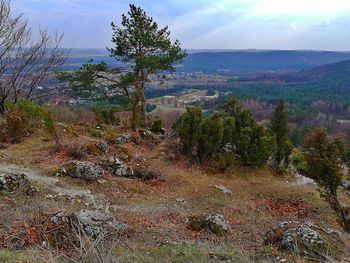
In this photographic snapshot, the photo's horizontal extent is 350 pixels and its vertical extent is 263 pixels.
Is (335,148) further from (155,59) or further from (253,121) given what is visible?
(155,59)

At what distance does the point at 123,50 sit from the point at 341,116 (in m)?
90.0

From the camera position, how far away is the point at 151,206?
10938mm

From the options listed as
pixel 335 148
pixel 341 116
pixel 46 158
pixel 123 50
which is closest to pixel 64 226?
pixel 46 158

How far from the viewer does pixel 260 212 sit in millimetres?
12164

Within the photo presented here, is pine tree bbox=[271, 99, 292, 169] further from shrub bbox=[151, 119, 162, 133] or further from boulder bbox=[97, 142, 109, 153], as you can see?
boulder bbox=[97, 142, 109, 153]

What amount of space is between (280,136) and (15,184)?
12.7 m

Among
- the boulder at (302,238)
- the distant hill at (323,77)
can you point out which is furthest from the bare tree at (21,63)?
the distant hill at (323,77)

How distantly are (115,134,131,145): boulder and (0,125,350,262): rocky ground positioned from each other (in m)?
0.05

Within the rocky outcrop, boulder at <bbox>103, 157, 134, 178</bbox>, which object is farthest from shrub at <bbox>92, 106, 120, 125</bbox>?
the rocky outcrop

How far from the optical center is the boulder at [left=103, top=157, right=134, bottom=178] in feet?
42.6

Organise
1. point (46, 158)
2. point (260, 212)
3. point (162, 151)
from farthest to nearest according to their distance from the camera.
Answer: point (162, 151) → point (46, 158) → point (260, 212)

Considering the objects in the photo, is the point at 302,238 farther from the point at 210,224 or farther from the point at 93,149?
the point at 93,149

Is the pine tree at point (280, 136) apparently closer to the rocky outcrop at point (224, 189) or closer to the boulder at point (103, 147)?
the rocky outcrop at point (224, 189)

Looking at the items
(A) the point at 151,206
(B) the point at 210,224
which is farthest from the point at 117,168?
(B) the point at 210,224
